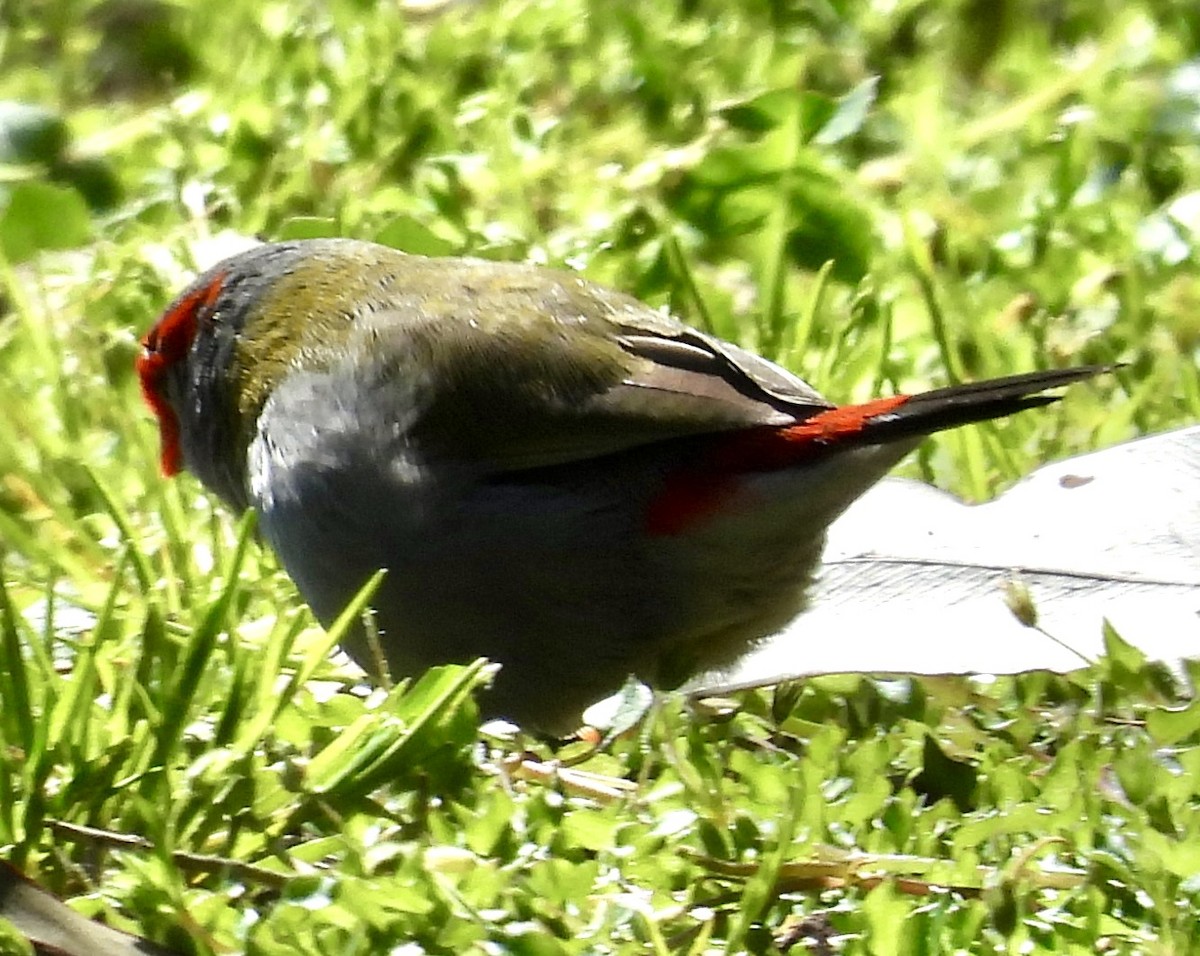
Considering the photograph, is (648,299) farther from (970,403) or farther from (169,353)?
(970,403)

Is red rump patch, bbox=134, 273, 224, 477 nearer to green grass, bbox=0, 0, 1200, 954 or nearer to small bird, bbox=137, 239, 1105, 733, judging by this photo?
green grass, bbox=0, 0, 1200, 954

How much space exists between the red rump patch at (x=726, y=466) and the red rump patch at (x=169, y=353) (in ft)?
3.09

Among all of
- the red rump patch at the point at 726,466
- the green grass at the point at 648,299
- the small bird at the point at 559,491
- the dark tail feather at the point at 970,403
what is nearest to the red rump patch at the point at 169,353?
the green grass at the point at 648,299

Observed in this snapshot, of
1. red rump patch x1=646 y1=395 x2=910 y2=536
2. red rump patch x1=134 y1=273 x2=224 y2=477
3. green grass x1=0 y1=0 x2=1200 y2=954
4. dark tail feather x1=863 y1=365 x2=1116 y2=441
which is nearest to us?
green grass x1=0 y1=0 x2=1200 y2=954

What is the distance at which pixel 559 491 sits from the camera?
264cm

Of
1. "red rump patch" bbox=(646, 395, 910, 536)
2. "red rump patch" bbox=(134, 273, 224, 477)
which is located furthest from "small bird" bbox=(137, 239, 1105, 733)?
"red rump patch" bbox=(134, 273, 224, 477)

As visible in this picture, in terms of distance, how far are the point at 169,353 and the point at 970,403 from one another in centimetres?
141

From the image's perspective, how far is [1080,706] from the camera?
8.62 ft

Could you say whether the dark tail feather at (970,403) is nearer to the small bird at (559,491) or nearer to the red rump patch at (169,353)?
the small bird at (559,491)

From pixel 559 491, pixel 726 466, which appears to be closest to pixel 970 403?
pixel 726 466

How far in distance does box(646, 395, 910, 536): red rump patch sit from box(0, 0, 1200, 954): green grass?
299mm

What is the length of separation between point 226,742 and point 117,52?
12.5 ft

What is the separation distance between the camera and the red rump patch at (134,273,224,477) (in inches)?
124

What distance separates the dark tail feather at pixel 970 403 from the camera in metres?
2.44
